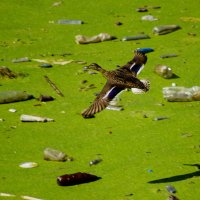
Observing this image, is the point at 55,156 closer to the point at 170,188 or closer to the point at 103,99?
the point at 103,99

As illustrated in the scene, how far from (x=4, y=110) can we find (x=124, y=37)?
3191 mm

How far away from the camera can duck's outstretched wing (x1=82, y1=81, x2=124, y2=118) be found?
9.11 metres

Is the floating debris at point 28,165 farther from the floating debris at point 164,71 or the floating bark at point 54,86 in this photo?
the floating debris at point 164,71

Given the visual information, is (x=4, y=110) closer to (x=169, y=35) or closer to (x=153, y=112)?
(x=153, y=112)

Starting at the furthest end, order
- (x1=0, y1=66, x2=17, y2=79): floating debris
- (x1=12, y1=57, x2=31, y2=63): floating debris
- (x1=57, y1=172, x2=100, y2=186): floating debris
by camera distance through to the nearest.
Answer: (x1=12, y1=57, x2=31, y2=63): floating debris < (x1=0, y1=66, x2=17, y2=79): floating debris < (x1=57, y1=172, x2=100, y2=186): floating debris

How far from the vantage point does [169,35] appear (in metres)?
13.7

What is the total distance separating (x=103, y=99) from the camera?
9328mm

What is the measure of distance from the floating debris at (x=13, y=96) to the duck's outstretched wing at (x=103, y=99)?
190cm

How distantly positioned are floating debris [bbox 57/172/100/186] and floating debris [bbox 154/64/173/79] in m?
3.35

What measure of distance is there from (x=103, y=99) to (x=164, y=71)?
2.78m

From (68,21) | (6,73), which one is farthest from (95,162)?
(68,21)

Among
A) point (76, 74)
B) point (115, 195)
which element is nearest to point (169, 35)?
point (76, 74)

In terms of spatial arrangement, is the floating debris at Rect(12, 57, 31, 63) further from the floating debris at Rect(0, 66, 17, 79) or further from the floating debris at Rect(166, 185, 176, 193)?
the floating debris at Rect(166, 185, 176, 193)

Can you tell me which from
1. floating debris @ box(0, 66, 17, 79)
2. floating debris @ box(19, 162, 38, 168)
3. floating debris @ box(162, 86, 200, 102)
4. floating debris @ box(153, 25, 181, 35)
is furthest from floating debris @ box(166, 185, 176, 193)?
floating debris @ box(153, 25, 181, 35)
